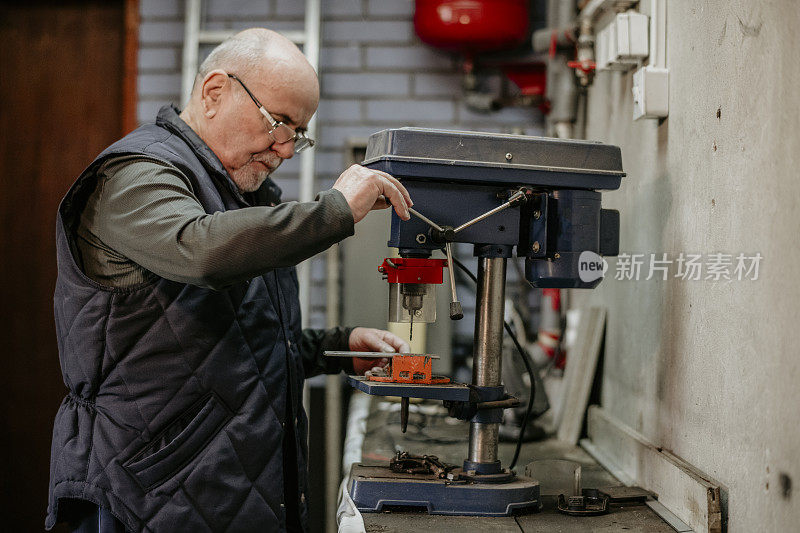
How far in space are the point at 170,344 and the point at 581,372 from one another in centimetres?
123

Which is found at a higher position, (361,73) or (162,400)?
(361,73)

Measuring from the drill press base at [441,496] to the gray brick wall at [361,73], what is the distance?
1.61 m

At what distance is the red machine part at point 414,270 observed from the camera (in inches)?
55.1

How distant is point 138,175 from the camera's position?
1.26m

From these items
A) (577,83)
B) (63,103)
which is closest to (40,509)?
(63,103)

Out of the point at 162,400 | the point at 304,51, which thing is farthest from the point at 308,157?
the point at 162,400

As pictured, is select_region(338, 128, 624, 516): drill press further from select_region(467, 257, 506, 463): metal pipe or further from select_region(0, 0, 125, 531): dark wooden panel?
select_region(0, 0, 125, 531): dark wooden panel

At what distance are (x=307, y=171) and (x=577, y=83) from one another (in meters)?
1.01

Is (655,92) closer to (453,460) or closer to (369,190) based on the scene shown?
(369,190)

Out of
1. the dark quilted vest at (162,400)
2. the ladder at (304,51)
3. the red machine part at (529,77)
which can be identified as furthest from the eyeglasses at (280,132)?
the red machine part at (529,77)

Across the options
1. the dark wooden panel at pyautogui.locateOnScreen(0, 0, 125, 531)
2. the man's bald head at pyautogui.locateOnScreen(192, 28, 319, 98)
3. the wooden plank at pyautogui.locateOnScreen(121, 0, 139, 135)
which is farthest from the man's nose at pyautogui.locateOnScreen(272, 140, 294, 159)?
the dark wooden panel at pyautogui.locateOnScreen(0, 0, 125, 531)

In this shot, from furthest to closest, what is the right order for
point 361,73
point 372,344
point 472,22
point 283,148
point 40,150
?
1. point 40,150
2. point 361,73
3. point 472,22
4. point 372,344
5. point 283,148

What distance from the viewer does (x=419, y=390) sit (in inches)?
54.0

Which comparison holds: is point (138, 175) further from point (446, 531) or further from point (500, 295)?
point (446, 531)
